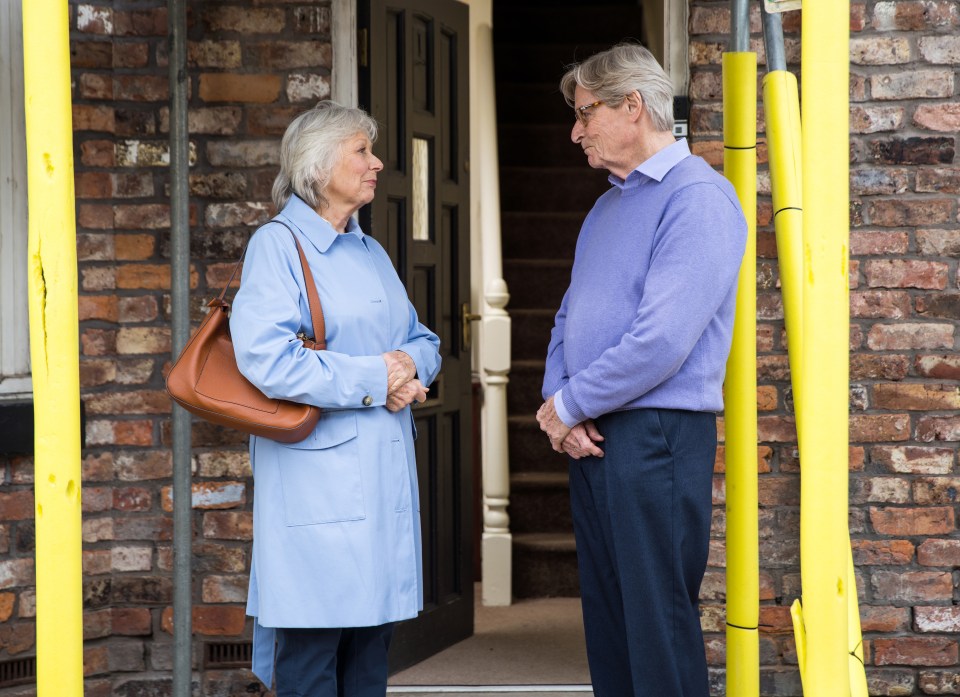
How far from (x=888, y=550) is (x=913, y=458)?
29cm

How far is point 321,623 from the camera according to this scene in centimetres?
262

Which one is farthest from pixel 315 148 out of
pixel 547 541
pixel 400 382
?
pixel 547 541

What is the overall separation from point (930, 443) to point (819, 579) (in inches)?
80.9

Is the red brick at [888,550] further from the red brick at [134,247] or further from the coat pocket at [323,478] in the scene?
the red brick at [134,247]

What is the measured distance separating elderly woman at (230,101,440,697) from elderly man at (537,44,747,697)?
1.36ft

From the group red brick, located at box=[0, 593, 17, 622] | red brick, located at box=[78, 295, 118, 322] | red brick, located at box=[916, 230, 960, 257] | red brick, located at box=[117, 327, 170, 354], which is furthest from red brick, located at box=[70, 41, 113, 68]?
red brick, located at box=[916, 230, 960, 257]

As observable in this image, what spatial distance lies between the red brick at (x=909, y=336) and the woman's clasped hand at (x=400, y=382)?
1.63 m

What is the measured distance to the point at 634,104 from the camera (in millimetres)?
2545

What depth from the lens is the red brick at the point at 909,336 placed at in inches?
143

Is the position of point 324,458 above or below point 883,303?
below

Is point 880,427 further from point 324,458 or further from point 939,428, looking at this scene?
point 324,458

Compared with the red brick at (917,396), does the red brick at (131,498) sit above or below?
below

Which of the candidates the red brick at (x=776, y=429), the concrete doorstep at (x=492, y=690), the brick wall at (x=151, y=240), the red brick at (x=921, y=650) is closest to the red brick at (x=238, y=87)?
the brick wall at (x=151, y=240)

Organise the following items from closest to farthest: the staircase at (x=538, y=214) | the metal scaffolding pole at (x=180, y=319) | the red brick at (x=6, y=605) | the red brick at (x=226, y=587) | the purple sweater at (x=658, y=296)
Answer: the purple sweater at (x=658, y=296) < the metal scaffolding pole at (x=180, y=319) < the red brick at (x=6, y=605) < the red brick at (x=226, y=587) < the staircase at (x=538, y=214)
